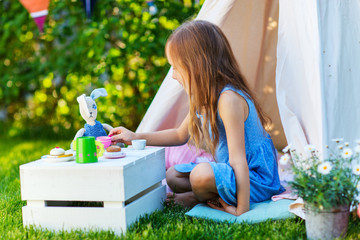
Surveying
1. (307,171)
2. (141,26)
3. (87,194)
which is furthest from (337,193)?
(141,26)

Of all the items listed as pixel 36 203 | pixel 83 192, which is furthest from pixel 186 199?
pixel 36 203

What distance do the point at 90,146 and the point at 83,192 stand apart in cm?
18

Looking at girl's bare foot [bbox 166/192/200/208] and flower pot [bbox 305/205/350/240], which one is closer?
flower pot [bbox 305/205/350/240]

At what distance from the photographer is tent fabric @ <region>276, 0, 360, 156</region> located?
189cm

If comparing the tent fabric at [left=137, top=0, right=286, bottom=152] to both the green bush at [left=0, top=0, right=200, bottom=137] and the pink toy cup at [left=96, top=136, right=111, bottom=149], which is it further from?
the green bush at [left=0, top=0, right=200, bottom=137]

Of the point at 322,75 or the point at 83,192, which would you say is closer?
the point at 83,192

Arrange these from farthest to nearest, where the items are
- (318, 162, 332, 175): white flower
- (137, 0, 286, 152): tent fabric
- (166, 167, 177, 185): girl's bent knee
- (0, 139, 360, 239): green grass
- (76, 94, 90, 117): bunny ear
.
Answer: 1. (137, 0, 286, 152): tent fabric
2. (166, 167, 177, 185): girl's bent knee
3. (76, 94, 90, 117): bunny ear
4. (0, 139, 360, 239): green grass
5. (318, 162, 332, 175): white flower

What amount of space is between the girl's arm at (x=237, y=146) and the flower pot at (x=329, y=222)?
0.34 metres

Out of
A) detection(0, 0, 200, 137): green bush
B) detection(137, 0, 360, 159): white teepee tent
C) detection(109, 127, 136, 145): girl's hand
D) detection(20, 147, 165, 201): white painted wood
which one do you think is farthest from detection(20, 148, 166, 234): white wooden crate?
detection(0, 0, 200, 137): green bush

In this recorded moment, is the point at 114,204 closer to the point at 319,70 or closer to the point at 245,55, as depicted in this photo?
the point at 319,70

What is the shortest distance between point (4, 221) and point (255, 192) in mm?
1098

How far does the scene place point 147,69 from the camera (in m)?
4.00

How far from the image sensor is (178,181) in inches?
86.1

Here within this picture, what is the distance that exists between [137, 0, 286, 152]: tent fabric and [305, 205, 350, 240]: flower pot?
124 cm
